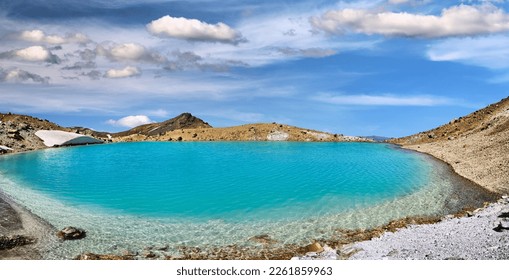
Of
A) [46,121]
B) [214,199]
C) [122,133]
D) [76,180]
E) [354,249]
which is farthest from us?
[122,133]

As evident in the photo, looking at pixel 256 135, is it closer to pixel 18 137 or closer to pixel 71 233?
pixel 18 137

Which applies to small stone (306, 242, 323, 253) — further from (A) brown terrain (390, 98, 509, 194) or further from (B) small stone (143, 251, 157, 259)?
(A) brown terrain (390, 98, 509, 194)

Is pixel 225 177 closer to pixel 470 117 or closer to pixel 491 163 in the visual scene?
pixel 491 163

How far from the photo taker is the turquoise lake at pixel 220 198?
19906 mm

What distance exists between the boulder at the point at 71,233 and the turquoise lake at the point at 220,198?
56 cm

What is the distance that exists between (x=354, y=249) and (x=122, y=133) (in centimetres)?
15165

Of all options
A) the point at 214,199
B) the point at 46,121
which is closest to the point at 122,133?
the point at 46,121

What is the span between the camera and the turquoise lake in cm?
1991

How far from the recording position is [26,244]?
1830cm

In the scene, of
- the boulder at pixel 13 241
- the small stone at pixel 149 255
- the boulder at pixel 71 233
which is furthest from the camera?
the boulder at pixel 71 233

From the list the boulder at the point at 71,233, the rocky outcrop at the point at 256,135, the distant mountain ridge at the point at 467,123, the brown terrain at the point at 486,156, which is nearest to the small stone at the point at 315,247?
the boulder at the point at 71,233

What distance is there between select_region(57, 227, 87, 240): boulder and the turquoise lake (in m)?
0.56

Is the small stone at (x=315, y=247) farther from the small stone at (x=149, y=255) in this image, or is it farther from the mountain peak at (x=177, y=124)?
the mountain peak at (x=177, y=124)

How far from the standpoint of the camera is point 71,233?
19.3 metres
